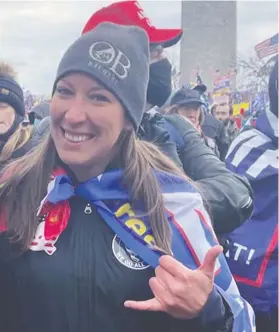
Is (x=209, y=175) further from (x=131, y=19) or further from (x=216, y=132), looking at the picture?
(x=216, y=132)

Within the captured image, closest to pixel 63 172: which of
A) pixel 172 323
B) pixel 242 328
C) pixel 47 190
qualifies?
pixel 47 190

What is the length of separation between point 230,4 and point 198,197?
132ft

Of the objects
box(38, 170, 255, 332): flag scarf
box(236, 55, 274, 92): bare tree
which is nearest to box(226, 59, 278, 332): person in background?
box(38, 170, 255, 332): flag scarf

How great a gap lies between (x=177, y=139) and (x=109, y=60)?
0.79m

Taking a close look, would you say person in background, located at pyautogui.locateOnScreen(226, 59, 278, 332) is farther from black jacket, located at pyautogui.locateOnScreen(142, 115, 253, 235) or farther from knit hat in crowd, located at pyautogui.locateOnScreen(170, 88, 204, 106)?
knit hat in crowd, located at pyautogui.locateOnScreen(170, 88, 204, 106)

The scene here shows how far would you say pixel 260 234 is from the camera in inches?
122

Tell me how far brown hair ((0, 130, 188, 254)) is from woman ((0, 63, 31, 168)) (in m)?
0.97

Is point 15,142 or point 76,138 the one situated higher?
point 76,138

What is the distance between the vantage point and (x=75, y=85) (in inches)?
80.4

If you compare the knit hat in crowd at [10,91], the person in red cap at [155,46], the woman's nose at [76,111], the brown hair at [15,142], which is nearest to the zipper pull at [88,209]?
the woman's nose at [76,111]

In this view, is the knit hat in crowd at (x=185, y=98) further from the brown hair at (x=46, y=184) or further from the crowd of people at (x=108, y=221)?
the brown hair at (x=46, y=184)

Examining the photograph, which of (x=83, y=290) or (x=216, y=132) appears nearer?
(x=83, y=290)

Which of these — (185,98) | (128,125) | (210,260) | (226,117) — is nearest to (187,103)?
(185,98)

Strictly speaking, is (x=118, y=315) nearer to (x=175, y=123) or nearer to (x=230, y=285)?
(x=230, y=285)
